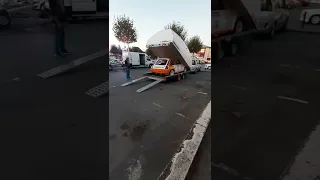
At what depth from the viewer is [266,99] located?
1389 mm

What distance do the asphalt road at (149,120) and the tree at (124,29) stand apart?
9.3 inches

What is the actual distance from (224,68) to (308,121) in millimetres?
667

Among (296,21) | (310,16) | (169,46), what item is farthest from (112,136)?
(310,16)
